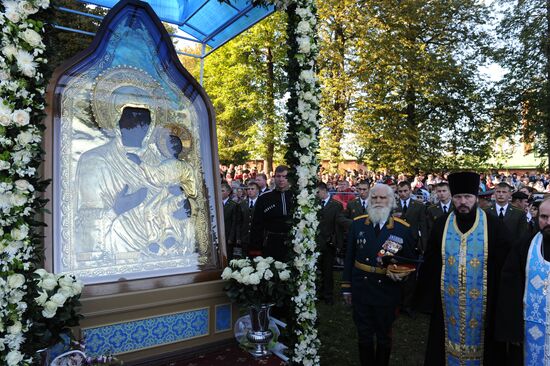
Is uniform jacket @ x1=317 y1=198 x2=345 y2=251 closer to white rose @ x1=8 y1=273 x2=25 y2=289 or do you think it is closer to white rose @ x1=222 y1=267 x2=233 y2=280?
white rose @ x1=222 y1=267 x2=233 y2=280

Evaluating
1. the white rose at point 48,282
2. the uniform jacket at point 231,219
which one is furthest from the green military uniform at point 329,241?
the white rose at point 48,282

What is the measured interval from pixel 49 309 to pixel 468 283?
3.49 metres

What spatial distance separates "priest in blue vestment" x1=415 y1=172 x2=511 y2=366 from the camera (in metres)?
3.80

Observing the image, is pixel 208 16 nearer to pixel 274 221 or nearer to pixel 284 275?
pixel 274 221

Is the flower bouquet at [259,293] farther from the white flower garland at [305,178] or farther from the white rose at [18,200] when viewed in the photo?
the white rose at [18,200]

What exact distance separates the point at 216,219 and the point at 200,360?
1498 mm

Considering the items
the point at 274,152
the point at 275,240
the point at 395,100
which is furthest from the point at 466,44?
the point at 275,240

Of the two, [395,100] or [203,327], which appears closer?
[203,327]

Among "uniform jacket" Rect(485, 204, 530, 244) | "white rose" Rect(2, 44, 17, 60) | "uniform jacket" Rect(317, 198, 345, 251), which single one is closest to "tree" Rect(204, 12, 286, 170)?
"uniform jacket" Rect(317, 198, 345, 251)

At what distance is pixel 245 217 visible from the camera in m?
8.50

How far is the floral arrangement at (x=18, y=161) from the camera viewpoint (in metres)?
2.54

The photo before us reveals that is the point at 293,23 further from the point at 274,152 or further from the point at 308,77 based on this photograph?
the point at 274,152

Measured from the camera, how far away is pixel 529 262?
3.31m

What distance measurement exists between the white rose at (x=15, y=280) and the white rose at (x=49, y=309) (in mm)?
439
